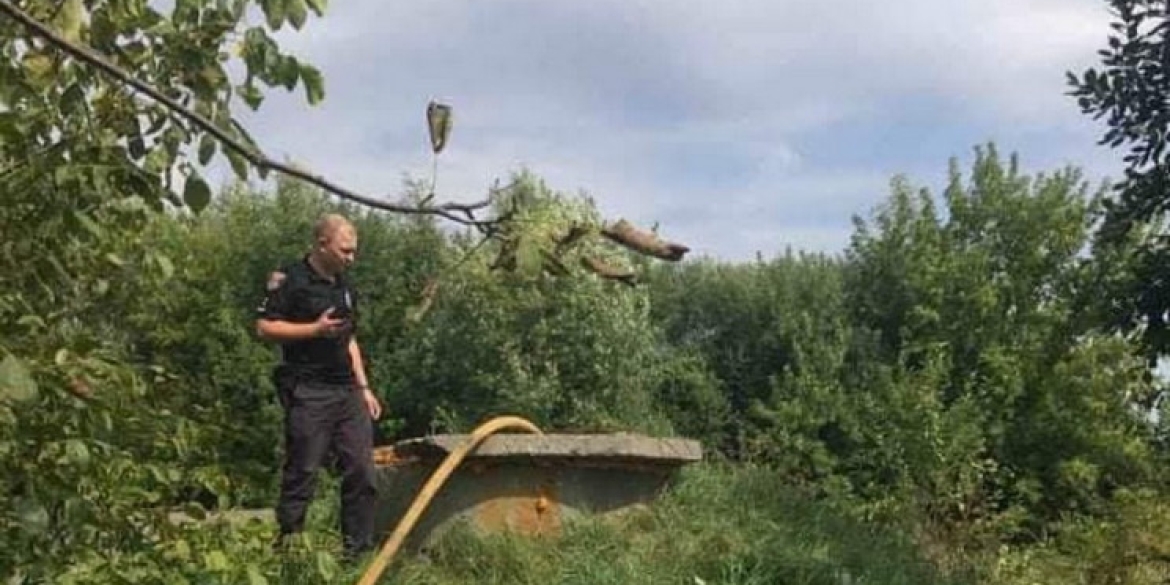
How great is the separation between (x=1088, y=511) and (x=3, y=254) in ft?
53.7

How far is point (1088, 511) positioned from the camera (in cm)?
1794

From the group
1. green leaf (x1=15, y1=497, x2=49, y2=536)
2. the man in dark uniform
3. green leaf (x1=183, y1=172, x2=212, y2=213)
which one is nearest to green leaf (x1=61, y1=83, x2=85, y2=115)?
green leaf (x1=183, y1=172, x2=212, y2=213)

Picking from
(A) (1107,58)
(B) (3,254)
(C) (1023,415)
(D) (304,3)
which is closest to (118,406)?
(B) (3,254)

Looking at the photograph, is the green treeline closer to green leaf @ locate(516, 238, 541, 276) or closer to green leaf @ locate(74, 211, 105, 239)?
green leaf @ locate(74, 211, 105, 239)

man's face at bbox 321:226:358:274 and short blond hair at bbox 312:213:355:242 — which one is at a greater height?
short blond hair at bbox 312:213:355:242

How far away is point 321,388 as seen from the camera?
23.2 feet

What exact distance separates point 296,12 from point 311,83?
0.40 feet

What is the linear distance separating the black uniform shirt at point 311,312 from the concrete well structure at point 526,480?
61 cm

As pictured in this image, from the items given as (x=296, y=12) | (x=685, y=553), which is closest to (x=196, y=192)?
(x=296, y=12)

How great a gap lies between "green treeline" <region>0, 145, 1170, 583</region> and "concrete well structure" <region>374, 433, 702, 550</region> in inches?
6.4

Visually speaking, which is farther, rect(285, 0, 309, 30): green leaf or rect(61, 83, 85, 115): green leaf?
rect(61, 83, 85, 115): green leaf

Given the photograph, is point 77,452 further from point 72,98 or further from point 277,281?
point 277,281

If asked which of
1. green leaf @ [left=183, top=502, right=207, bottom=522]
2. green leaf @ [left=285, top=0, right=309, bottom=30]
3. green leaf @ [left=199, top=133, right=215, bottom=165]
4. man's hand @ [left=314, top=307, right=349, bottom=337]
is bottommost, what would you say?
green leaf @ [left=183, top=502, right=207, bottom=522]

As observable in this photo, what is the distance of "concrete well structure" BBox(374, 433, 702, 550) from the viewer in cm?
734
